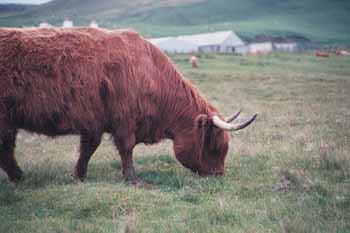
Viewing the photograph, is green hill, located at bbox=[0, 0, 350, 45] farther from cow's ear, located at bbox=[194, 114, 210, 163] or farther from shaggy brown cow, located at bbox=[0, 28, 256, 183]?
cow's ear, located at bbox=[194, 114, 210, 163]

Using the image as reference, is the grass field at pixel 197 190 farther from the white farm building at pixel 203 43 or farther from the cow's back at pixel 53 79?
the white farm building at pixel 203 43

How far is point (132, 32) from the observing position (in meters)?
8.25

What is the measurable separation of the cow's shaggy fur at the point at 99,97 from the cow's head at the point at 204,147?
2cm

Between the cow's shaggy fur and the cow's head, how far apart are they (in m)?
0.02

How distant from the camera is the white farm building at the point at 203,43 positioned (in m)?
87.1

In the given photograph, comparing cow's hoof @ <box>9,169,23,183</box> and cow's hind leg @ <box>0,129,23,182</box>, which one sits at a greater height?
cow's hind leg @ <box>0,129,23,182</box>

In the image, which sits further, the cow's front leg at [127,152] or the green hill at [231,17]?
the green hill at [231,17]

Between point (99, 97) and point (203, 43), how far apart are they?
288 feet

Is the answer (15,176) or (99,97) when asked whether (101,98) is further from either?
(15,176)

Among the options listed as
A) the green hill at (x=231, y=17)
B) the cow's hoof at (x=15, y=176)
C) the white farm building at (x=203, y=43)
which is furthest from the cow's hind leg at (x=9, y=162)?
the green hill at (x=231, y=17)

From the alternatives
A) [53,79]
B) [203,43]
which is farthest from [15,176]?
[203,43]

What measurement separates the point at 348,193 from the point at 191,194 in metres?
1.97

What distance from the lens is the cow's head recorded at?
805 centimetres

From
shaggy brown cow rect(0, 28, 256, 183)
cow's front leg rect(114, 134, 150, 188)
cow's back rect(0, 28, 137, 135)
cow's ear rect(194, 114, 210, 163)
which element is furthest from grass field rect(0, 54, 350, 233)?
cow's back rect(0, 28, 137, 135)
